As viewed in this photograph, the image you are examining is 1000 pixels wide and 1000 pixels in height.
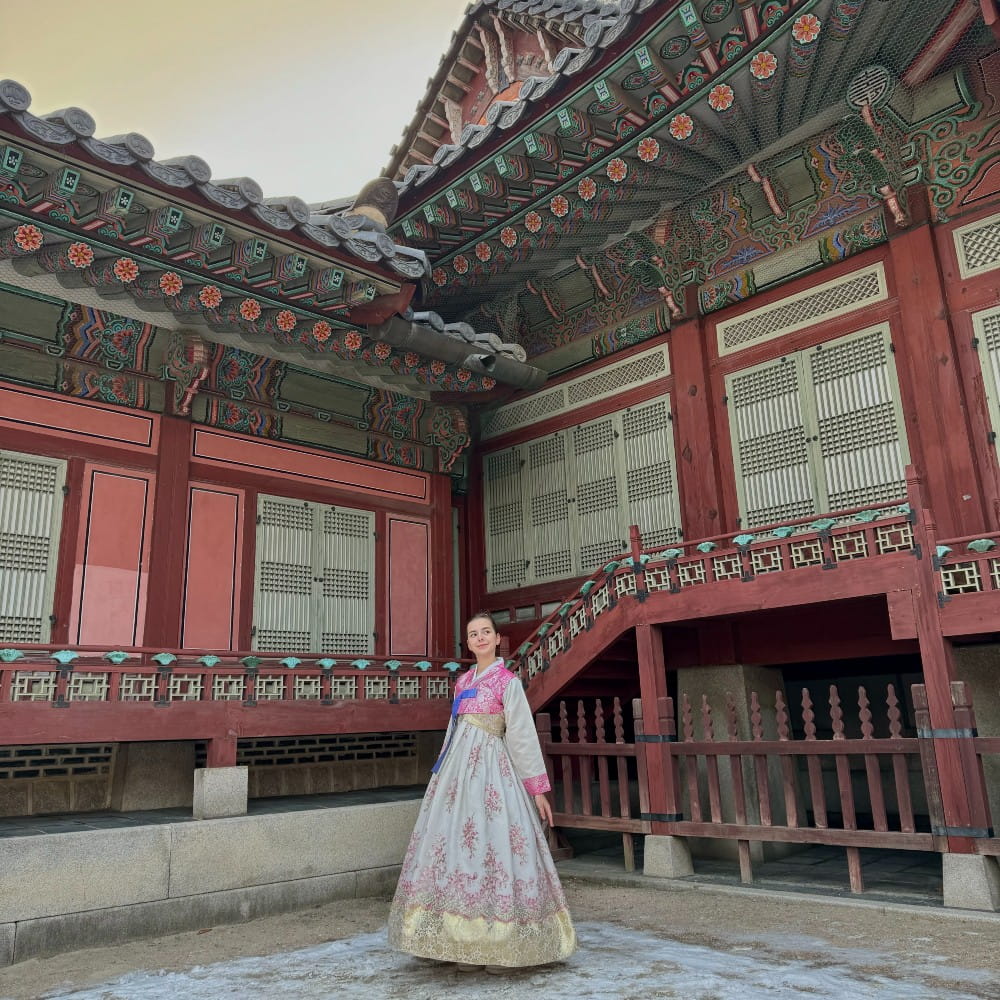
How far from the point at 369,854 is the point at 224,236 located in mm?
4743

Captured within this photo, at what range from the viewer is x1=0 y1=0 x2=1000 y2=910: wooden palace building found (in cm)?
598

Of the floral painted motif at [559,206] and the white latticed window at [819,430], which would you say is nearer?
the white latticed window at [819,430]

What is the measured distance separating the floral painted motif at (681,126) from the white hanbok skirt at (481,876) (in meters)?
5.53

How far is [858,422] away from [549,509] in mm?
3405

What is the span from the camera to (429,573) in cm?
970

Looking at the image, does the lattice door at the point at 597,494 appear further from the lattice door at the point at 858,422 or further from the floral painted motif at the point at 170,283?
the floral painted motif at the point at 170,283

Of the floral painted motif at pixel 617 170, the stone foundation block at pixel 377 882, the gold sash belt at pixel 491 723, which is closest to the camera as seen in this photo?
the gold sash belt at pixel 491 723

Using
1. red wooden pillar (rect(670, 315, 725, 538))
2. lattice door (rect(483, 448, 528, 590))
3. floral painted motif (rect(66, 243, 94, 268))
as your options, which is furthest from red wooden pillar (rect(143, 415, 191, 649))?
red wooden pillar (rect(670, 315, 725, 538))

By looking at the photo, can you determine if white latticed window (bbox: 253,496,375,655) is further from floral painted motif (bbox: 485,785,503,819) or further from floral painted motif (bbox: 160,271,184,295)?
floral painted motif (bbox: 485,785,503,819)

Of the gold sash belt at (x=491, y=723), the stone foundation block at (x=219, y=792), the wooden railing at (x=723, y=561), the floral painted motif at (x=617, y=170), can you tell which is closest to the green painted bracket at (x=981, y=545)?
the wooden railing at (x=723, y=561)

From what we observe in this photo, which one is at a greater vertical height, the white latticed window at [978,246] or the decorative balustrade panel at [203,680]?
the white latticed window at [978,246]

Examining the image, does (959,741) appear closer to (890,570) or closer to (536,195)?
(890,570)

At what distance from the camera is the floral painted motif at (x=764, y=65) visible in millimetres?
6664

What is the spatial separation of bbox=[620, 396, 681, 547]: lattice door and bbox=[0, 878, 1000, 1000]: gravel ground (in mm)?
3579
